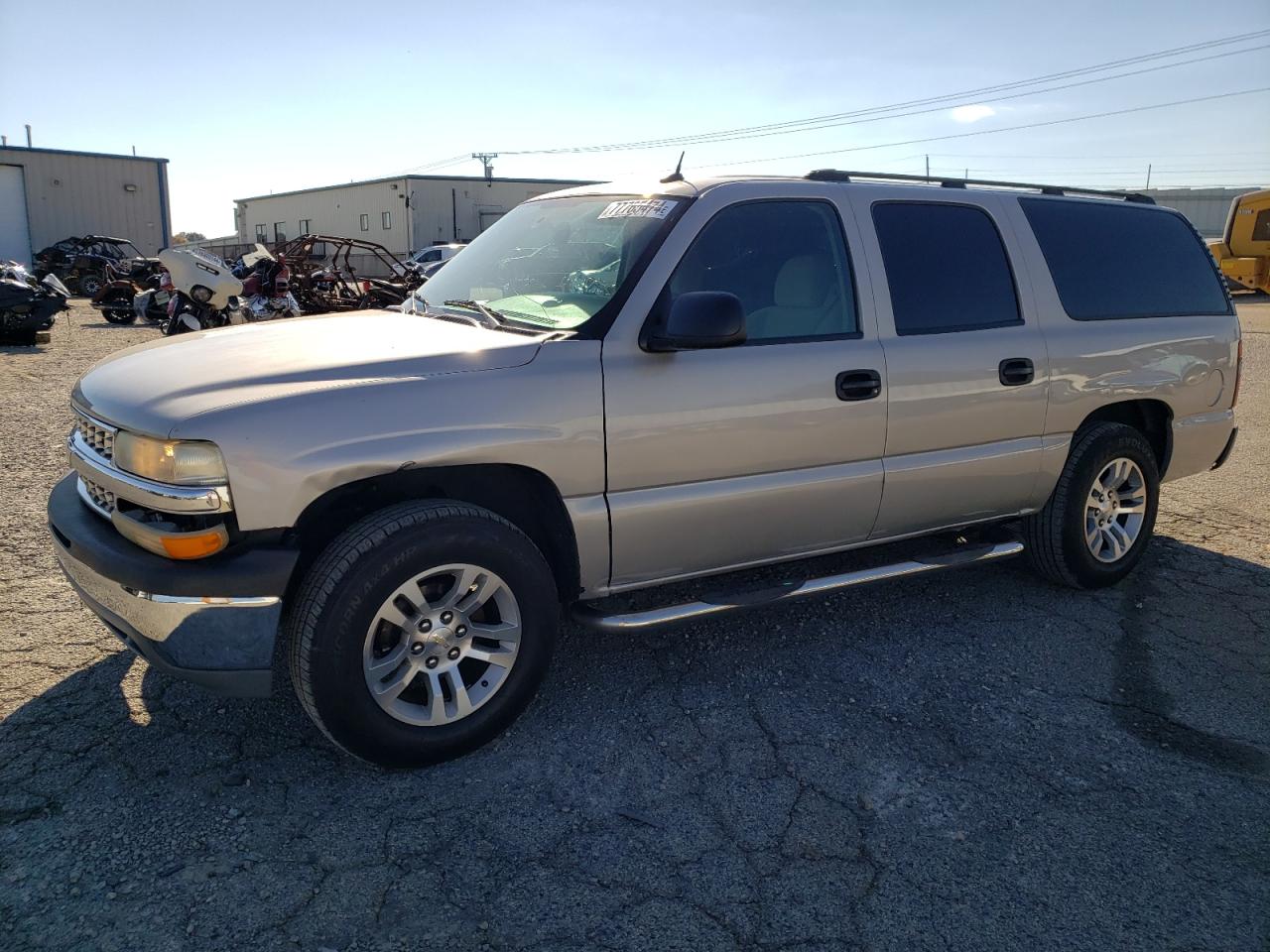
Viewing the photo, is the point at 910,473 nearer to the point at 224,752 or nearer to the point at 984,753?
the point at 984,753

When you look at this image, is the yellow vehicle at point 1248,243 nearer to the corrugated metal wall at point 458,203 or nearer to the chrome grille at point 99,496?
the chrome grille at point 99,496

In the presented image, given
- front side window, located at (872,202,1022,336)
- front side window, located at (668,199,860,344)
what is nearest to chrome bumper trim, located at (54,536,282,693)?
front side window, located at (668,199,860,344)

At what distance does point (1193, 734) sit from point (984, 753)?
0.87 meters

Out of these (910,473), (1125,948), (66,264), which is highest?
(66,264)

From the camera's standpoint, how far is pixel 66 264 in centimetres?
2678

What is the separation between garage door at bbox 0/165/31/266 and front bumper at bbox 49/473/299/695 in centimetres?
3559

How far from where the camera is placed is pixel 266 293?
13.4m

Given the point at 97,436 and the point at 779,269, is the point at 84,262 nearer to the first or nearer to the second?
the point at 97,436

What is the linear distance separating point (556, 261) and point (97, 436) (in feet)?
5.78

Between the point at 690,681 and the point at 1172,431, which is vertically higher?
the point at 1172,431

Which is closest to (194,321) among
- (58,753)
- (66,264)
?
(58,753)

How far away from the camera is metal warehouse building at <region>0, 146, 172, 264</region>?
3173 centimetres

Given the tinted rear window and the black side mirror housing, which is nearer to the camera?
the black side mirror housing

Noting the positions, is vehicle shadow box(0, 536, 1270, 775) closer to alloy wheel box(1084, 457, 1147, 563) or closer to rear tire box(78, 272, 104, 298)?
alloy wheel box(1084, 457, 1147, 563)
